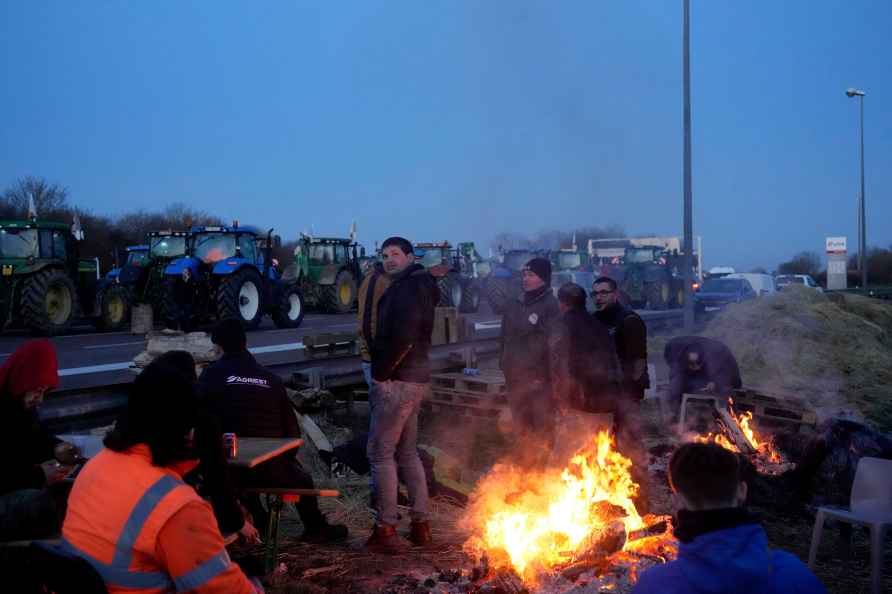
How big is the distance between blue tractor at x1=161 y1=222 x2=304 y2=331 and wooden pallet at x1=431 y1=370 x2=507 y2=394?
7.91 meters

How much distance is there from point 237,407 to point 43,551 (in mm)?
2570

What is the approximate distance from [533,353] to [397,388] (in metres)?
1.35

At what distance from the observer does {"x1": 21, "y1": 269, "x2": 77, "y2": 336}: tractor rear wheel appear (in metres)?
15.4

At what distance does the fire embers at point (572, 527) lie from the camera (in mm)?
4316

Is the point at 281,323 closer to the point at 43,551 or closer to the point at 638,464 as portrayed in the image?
the point at 638,464

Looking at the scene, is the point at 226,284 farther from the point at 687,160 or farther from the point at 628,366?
the point at 628,366

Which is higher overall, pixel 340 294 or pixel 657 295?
pixel 340 294

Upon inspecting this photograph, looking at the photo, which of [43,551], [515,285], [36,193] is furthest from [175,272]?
[36,193]

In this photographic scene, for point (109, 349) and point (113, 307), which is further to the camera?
point (113, 307)

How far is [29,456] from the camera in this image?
383 centimetres

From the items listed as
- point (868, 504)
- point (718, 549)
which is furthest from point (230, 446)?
point (868, 504)

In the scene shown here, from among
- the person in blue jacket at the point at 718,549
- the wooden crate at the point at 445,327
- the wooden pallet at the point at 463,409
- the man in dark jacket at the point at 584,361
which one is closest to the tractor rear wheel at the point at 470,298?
the wooden crate at the point at 445,327

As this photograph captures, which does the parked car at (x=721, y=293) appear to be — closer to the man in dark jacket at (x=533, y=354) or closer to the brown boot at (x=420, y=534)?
the man in dark jacket at (x=533, y=354)

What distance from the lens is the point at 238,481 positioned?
4.43m
